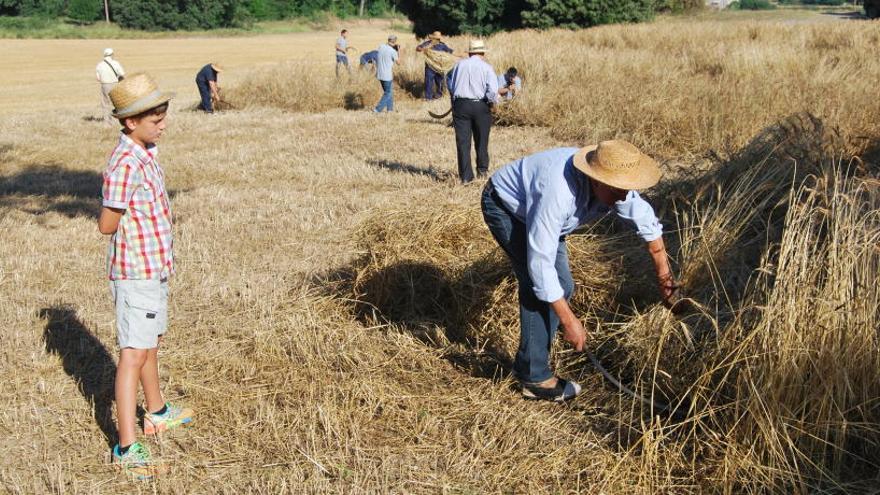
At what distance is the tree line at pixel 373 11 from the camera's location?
1292 inches

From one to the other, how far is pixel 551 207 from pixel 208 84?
54.2 feet

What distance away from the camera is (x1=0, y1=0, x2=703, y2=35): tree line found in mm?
32812

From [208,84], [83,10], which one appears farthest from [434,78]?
[83,10]

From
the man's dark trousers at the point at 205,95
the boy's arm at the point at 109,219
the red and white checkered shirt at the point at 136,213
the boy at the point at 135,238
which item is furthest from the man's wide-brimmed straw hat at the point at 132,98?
the man's dark trousers at the point at 205,95

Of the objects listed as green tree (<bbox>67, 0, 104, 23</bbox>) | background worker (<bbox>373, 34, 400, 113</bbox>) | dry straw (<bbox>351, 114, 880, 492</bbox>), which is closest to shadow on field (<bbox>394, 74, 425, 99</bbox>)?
background worker (<bbox>373, 34, 400, 113</bbox>)

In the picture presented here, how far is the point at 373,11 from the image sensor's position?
85.4 meters

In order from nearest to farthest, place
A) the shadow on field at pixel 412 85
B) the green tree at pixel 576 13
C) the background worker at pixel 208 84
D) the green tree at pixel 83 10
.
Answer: the background worker at pixel 208 84
the shadow on field at pixel 412 85
the green tree at pixel 576 13
the green tree at pixel 83 10

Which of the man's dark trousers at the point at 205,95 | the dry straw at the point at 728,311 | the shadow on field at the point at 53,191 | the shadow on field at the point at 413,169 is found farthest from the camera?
the man's dark trousers at the point at 205,95

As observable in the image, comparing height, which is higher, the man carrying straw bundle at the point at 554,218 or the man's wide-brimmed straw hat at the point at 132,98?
the man's wide-brimmed straw hat at the point at 132,98

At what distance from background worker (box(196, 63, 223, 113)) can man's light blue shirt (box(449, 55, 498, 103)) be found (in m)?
10.5

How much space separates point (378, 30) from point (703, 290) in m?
72.2

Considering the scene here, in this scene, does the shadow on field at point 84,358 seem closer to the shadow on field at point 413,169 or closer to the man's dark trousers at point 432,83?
the shadow on field at point 413,169

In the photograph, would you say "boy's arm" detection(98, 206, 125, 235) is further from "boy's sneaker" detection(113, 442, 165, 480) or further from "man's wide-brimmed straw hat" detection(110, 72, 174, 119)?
"boy's sneaker" detection(113, 442, 165, 480)

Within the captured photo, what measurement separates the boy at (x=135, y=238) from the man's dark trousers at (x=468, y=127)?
616 centimetres
